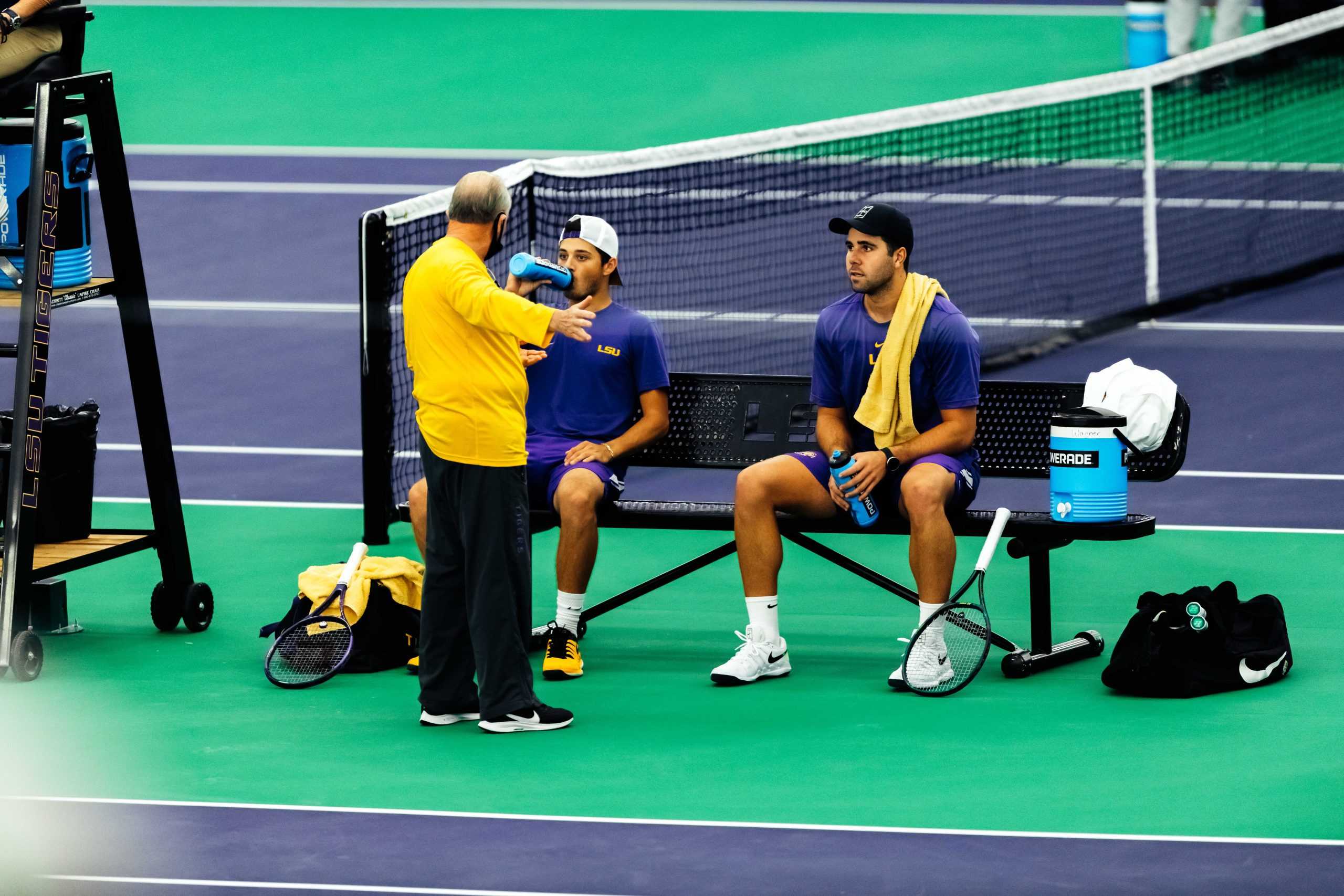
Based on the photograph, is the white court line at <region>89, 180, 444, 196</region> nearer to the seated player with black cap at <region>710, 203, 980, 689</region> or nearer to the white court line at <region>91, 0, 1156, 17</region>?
the white court line at <region>91, 0, 1156, 17</region>

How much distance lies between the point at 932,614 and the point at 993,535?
1.22 feet

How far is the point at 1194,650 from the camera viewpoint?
736 centimetres

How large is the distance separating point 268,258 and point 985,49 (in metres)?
8.80

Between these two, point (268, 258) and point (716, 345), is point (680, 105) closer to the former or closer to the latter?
point (268, 258)

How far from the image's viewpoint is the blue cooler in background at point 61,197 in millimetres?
7852

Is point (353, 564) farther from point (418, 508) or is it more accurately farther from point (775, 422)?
point (775, 422)

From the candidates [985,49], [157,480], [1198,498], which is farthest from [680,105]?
[157,480]

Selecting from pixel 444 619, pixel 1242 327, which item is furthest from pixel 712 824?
pixel 1242 327

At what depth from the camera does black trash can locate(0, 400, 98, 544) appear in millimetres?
8289

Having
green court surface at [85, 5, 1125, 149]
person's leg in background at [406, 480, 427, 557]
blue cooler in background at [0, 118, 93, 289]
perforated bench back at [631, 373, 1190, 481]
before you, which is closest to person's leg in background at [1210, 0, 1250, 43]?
green court surface at [85, 5, 1125, 149]

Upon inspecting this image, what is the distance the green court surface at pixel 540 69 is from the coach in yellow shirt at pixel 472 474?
37.1ft

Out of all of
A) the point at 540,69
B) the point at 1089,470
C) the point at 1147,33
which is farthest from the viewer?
the point at 540,69

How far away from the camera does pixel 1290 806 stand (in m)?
6.20

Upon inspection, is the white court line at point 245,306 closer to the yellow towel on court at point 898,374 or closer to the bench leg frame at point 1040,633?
the yellow towel on court at point 898,374
